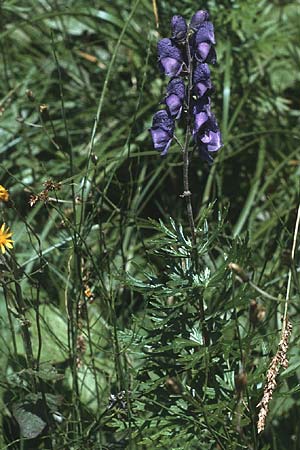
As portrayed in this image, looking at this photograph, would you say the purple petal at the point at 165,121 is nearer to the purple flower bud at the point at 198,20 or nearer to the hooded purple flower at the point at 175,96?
the hooded purple flower at the point at 175,96

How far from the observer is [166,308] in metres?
1.97

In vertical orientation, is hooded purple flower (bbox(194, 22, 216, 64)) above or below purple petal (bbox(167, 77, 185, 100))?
above

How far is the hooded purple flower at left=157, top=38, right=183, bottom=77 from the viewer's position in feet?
6.20

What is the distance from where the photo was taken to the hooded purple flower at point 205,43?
1.87 metres

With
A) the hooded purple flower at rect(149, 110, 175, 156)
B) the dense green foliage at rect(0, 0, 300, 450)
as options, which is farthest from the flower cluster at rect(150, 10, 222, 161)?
the dense green foliage at rect(0, 0, 300, 450)

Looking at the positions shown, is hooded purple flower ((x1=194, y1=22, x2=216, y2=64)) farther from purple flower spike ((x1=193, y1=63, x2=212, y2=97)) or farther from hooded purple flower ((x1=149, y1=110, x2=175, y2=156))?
hooded purple flower ((x1=149, y1=110, x2=175, y2=156))

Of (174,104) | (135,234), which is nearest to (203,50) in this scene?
(174,104)

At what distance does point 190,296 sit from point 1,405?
0.74 m

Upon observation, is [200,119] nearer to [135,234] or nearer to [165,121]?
[165,121]

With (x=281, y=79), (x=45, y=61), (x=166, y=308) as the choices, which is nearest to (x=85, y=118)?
(x=45, y=61)

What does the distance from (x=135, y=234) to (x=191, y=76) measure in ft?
3.88

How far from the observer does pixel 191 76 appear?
6.24ft

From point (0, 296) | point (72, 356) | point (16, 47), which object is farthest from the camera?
point (16, 47)

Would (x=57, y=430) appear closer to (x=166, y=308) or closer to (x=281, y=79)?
(x=166, y=308)
